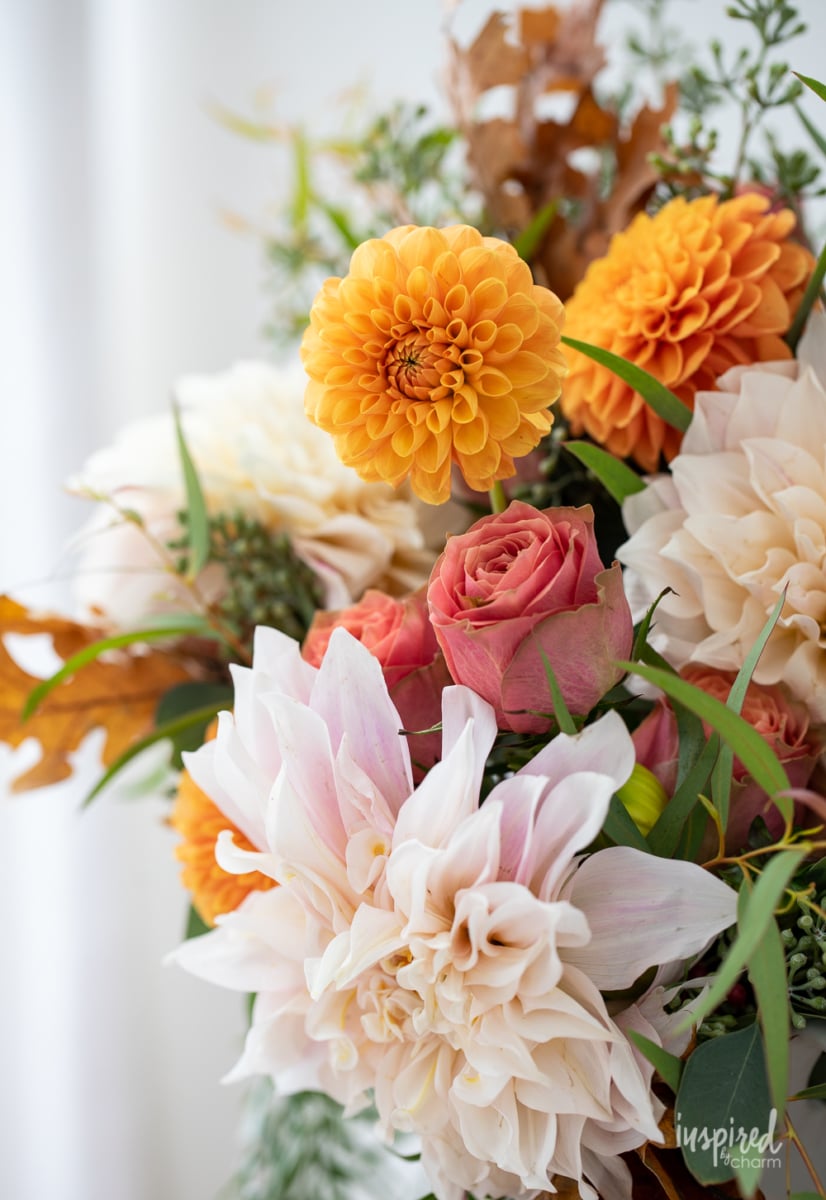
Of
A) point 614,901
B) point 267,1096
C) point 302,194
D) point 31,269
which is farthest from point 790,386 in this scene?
point 31,269

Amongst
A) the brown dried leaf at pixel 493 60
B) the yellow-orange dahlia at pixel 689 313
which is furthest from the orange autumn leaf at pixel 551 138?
the yellow-orange dahlia at pixel 689 313

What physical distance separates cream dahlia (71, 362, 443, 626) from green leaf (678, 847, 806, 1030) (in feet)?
0.93

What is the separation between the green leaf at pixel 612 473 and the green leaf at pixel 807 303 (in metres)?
0.09

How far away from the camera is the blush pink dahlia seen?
10.9 inches

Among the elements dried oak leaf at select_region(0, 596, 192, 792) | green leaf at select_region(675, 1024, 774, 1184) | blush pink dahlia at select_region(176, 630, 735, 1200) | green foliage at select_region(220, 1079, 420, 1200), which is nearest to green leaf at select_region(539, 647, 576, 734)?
blush pink dahlia at select_region(176, 630, 735, 1200)

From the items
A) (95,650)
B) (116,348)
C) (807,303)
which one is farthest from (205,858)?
(116,348)

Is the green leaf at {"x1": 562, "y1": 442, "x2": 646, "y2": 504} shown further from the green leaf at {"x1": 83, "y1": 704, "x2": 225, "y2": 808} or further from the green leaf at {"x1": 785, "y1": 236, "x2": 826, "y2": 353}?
the green leaf at {"x1": 83, "y1": 704, "x2": 225, "y2": 808}

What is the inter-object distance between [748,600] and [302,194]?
0.47 m

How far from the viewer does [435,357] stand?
286mm

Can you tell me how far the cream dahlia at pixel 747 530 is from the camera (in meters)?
0.34

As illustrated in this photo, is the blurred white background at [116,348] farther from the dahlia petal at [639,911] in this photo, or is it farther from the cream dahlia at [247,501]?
the dahlia petal at [639,911]

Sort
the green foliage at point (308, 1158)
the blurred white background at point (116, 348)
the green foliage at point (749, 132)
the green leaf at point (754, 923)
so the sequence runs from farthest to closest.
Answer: the blurred white background at point (116, 348) < the green foliage at point (308, 1158) < the green foliage at point (749, 132) < the green leaf at point (754, 923)

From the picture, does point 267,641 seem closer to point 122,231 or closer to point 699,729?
point 699,729

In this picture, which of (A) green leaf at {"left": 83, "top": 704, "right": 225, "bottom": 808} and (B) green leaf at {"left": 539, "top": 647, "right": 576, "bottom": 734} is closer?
(B) green leaf at {"left": 539, "top": 647, "right": 576, "bottom": 734}
